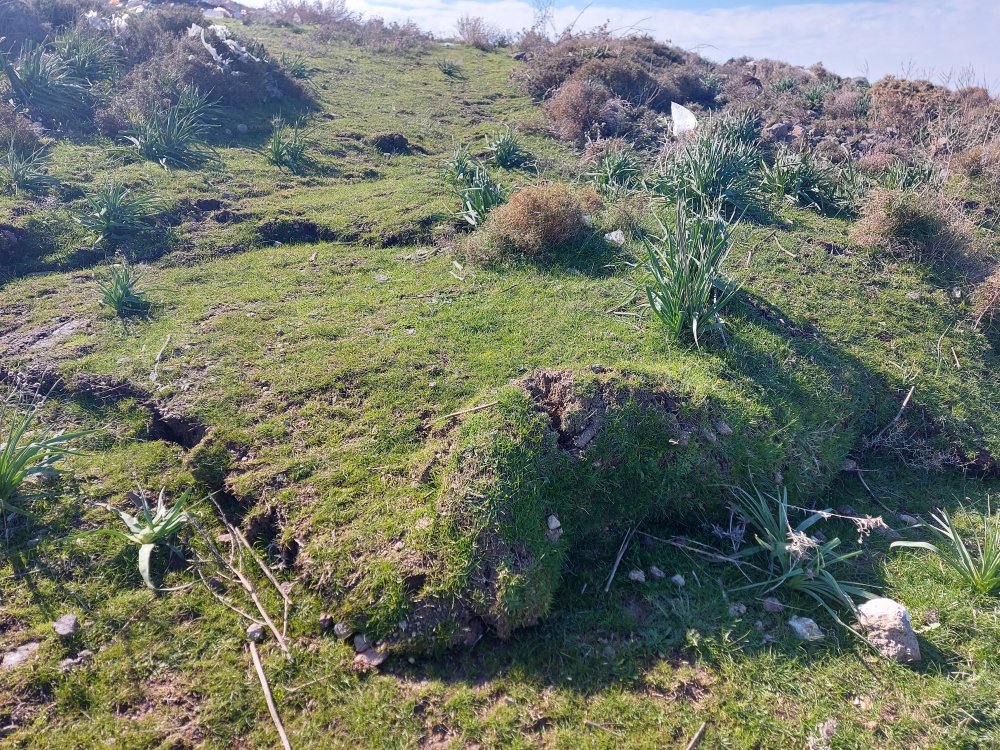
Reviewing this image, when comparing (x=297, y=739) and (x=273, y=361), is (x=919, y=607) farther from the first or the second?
(x=273, y=361)

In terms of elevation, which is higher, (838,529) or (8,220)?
(8,220)

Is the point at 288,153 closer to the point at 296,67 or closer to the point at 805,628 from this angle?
the point at 296,67

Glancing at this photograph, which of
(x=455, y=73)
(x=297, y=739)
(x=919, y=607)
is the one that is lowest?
(x=297, y=739)

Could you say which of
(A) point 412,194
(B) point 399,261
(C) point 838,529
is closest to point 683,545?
(C) point 838,529

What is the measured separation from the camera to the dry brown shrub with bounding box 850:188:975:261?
22.2ft

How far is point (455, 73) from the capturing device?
51.2ft

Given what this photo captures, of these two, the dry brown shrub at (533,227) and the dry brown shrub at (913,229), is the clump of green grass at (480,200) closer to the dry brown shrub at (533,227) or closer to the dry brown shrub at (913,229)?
the dry brown shrub at (533,227)

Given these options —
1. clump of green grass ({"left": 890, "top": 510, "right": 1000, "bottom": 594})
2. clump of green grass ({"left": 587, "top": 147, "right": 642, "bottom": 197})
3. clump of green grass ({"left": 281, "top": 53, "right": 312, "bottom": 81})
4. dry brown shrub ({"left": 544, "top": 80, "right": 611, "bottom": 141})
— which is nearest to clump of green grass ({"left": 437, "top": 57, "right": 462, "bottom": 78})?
clump of green grass ({"left": 281, "top": 53, "right": 312, "bottom": 81})

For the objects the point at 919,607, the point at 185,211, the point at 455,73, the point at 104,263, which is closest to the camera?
the point at 919,607

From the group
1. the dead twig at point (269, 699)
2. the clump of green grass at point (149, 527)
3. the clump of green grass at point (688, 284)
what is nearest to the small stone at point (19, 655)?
the clump of green grass at point (149, 527)

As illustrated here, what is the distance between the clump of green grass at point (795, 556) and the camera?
3533 millimetres

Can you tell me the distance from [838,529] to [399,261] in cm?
472

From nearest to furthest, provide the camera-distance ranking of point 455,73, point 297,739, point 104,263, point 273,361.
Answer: point 297,739 < point 273,361 < point 104,263 < point 455,73

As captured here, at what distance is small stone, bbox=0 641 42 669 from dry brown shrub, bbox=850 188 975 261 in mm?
7930
